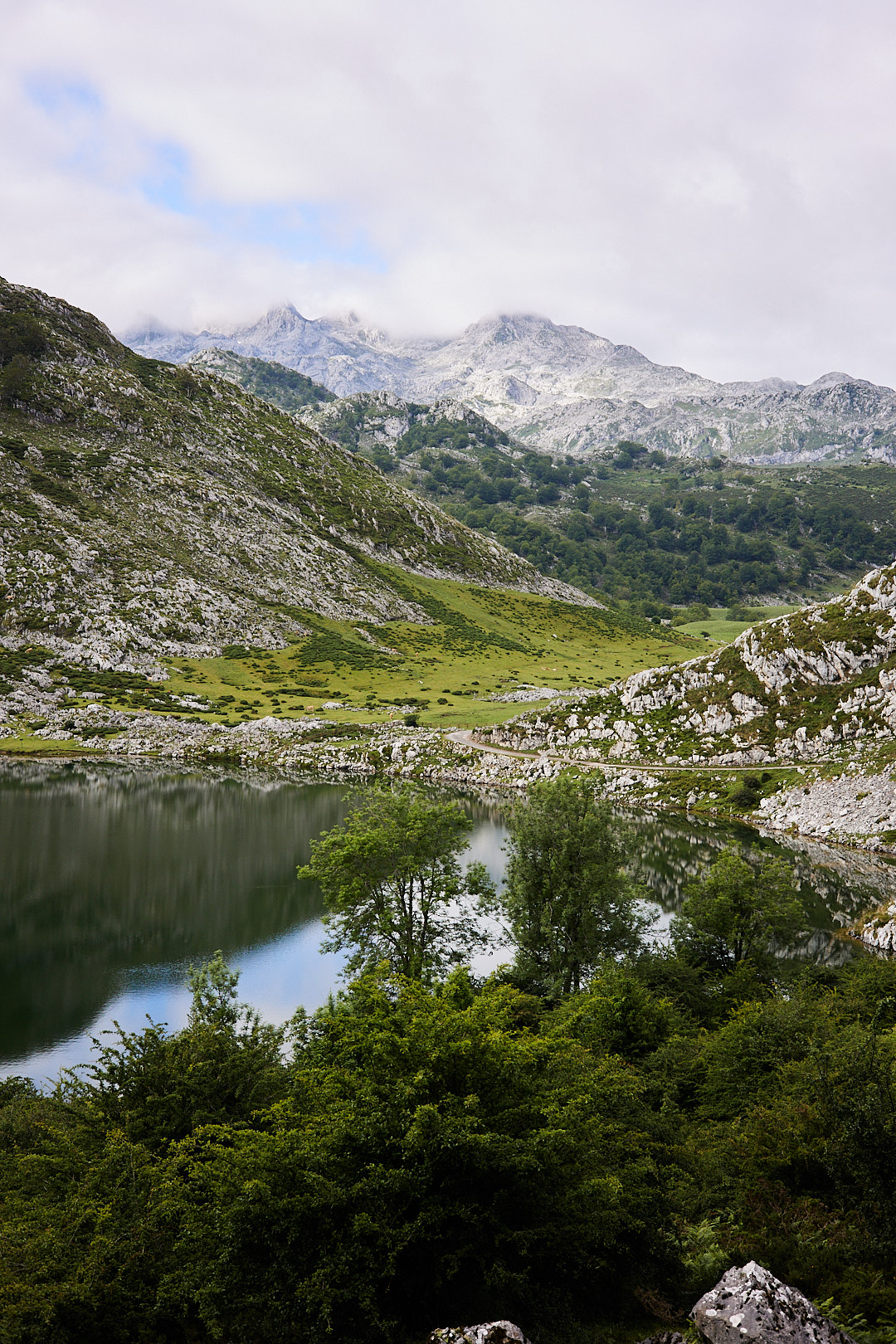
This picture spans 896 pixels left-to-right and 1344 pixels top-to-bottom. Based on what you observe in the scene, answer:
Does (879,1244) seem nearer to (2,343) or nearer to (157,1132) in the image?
(157,1132)

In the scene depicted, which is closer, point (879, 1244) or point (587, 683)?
point (879, 1244)

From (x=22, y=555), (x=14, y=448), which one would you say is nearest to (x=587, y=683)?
(x=22, y=555)

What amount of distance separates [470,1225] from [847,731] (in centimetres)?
7153

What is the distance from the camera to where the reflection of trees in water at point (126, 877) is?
33312 mm

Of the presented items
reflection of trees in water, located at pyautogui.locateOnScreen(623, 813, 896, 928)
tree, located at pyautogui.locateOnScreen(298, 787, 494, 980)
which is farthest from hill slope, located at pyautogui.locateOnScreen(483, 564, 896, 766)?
tree, located at pyautogui.locateOnScreen(298, 787, 494, 980)

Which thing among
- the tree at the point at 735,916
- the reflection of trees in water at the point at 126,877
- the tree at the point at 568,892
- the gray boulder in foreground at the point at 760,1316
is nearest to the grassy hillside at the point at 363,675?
the reflection of trees in water at the point at 126,877

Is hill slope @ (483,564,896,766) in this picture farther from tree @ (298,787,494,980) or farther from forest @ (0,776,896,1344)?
forest @ (0,776,896,1344)

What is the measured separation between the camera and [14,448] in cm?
14725

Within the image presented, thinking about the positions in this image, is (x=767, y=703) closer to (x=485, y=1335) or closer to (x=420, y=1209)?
(x=420, y=1209)

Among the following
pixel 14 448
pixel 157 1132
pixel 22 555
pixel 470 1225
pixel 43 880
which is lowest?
pixel 43 880

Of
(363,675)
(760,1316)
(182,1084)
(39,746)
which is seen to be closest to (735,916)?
(182,1084)

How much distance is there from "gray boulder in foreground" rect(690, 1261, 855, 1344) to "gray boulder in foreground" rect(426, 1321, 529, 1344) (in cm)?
204

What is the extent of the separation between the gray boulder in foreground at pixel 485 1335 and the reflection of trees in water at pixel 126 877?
85.4 ft

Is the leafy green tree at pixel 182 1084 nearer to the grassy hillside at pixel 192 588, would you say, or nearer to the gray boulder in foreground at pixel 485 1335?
the gray boulder in foreground at pixel 485 1335
